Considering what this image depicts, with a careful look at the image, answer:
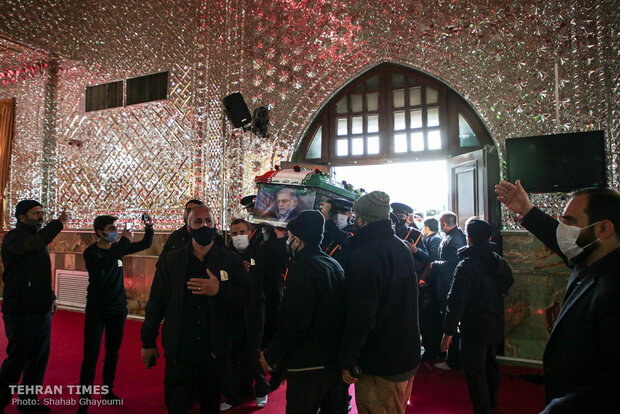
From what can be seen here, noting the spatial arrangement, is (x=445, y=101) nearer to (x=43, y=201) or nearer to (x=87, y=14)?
(x=87, y=14)

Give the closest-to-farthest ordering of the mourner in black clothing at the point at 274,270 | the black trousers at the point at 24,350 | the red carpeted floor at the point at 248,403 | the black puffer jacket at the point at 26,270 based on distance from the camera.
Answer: the black trousers at the point at 24,350 → the black puffer jacket at the point at 26,270 → the red carpeted floor at the point at 248,403 → the mourner in black clothing at the point at 274,270

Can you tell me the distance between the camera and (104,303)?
118 inches

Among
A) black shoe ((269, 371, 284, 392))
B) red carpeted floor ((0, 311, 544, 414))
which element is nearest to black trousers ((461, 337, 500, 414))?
red carpeted floor ((0, 311, 544, 414))


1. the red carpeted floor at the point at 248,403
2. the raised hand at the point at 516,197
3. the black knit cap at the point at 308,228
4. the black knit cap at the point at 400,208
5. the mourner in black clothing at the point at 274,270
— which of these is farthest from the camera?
the black knit cap at the point at 400,208

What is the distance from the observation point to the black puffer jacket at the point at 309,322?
6.12ft

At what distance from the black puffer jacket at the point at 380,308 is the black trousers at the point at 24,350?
8.70ft

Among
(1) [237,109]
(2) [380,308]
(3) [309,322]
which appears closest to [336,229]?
(2) [380,308]

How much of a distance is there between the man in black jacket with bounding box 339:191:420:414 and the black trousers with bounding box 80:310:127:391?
2159 mm

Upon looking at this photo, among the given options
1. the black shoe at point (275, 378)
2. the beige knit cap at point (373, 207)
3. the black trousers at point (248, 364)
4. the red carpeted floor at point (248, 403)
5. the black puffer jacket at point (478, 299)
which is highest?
the beige knit cap at point (373, 207)

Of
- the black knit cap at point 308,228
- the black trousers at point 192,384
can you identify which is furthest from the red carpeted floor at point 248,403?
the black knit cap at point 308,228

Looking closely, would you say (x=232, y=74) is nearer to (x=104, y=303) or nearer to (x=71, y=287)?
(x=104, y=303)

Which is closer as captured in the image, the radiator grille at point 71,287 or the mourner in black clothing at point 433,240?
the mourner in black clothing at point 433,240

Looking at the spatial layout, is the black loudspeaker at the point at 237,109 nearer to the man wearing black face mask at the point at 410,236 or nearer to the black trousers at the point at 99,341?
the man wearing black face mask at the point at 410,236

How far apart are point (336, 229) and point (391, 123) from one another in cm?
307
